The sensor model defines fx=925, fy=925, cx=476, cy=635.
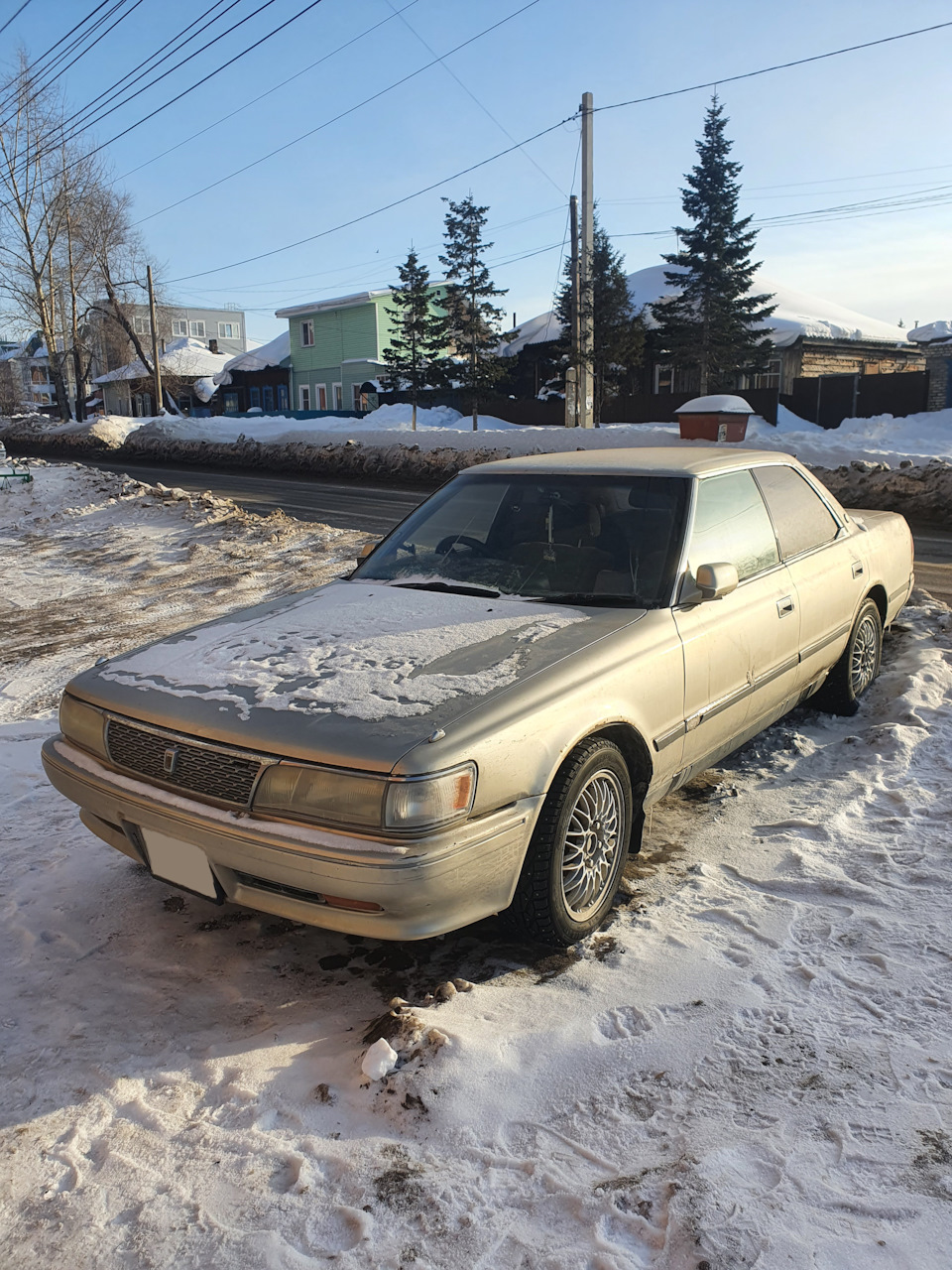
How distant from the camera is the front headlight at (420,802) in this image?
250cm

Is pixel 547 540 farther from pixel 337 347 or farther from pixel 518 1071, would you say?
pixel 337 347

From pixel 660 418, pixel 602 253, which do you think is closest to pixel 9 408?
pixel 602 253

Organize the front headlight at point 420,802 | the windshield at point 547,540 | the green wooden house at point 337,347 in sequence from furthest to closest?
the green wooden house at point 337,347 → the windshield at point 547,540 → the front headlight at point 420,802

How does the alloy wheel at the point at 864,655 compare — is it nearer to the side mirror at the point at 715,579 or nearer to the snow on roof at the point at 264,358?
the side mirror at the point at 715,579

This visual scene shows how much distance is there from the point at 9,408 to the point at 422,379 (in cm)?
4318

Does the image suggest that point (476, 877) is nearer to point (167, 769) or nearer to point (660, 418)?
point (167, 769)

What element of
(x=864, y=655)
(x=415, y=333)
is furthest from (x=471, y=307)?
(x=864, y=655)

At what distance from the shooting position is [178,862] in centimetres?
288

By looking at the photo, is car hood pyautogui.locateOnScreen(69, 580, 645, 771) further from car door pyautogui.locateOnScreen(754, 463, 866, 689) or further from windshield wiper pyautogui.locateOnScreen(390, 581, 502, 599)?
car door pyautogui.locateOnScreen(754, 463, 866, 689)

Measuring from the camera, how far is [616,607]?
358 cm

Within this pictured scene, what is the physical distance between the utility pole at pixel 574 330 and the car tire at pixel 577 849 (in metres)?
21.7

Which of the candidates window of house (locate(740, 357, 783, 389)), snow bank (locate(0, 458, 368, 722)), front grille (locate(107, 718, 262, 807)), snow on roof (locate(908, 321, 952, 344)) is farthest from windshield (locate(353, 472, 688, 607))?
window of house (locate(740, 357, 783, 389))

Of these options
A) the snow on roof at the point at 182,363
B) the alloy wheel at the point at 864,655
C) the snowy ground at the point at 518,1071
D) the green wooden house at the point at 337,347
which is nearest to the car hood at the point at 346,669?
the snowy ground at the point at 518,1071

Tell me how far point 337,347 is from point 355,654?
48766 mm
